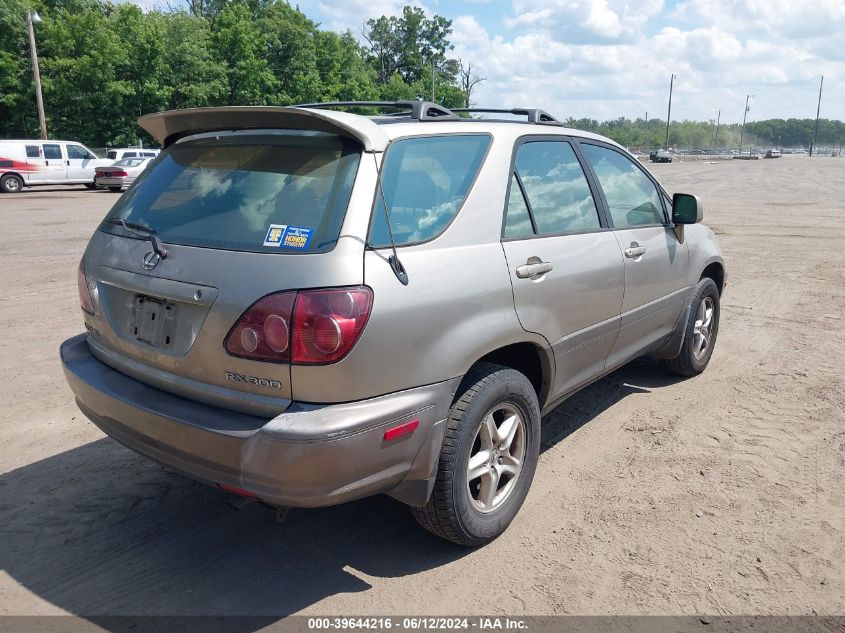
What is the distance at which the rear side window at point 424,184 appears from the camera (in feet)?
9.09

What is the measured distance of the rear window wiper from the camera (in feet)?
9.30

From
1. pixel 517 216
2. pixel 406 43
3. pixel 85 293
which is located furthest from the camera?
pixel 406 43

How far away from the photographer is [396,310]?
8.57 ft

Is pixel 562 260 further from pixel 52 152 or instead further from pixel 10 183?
pixel 52 152

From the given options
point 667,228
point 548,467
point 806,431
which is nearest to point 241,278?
point 548,467

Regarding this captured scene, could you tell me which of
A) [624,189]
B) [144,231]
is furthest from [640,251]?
[144,231]

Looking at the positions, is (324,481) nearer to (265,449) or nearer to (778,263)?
(265,449)

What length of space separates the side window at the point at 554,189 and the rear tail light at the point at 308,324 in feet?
3.62

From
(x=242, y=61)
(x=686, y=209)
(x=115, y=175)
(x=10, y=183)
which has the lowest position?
(x=10, y=183)

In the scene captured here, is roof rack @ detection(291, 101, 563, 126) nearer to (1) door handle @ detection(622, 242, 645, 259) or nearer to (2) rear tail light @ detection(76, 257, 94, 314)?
(1) door handle @ detection(622, 242, 645, 259)

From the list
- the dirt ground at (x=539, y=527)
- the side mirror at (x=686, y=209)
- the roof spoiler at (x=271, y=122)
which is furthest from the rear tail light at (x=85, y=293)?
the side mirror at (x=686, y=209)

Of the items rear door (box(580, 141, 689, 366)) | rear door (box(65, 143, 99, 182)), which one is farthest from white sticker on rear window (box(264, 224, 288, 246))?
rear door (box(65, 143, 99, 182))

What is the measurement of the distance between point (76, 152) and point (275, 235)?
28.7 meters

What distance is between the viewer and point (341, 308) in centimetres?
249
